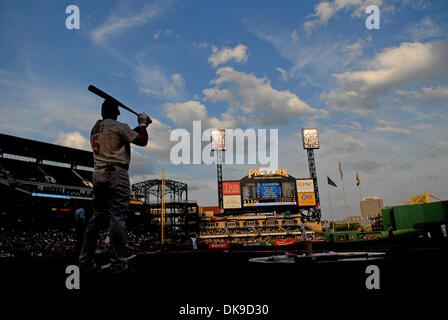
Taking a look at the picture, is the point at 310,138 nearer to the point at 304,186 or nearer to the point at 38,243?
the point at 304,186

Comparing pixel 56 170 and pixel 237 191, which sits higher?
pixel 56 170

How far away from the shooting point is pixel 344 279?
2.31 m

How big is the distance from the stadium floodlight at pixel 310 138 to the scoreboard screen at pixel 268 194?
9.51 metres

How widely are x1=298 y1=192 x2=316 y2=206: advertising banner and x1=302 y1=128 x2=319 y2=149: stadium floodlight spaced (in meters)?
9.52

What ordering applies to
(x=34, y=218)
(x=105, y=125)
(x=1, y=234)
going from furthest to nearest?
1. (x=34, y=218)
2. (x=1, y=234)
3. (x=105, y=125)

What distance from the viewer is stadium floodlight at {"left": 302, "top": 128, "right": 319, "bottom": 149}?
47.2m

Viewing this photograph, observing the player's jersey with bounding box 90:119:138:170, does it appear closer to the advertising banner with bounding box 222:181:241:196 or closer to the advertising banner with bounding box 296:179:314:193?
the advertising banner with bounding box 222:181:241:196

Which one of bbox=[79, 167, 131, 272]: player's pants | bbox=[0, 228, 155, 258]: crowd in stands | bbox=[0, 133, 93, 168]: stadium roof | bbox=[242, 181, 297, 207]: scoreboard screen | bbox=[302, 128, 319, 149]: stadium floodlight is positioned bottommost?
bbox=[0, 228, 155, 258]: crowd in stands

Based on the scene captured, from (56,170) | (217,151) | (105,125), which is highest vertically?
(217,151)

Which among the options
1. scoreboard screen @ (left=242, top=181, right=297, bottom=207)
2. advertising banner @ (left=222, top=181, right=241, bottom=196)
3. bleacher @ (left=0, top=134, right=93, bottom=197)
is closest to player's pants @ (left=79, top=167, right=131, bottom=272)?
bleacher @ (left=0, top=134, right=93, bottom=197)

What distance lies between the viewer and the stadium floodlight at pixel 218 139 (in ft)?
159
